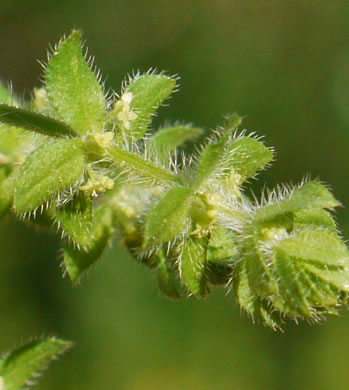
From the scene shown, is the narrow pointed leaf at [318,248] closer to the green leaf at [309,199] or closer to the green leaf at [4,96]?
the green leaf at [309,199]

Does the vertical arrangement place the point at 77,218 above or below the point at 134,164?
below

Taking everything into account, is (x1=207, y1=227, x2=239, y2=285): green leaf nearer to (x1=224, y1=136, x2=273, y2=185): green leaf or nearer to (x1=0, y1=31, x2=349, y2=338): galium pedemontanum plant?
(x1=0, y1=31, x2=349, y2=338): galium pedemontanum plant

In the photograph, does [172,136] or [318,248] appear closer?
[318,248]

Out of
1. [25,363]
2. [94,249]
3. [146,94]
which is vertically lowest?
[25,363]

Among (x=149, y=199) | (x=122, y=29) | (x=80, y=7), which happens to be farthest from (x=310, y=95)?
(x=149, y=199)

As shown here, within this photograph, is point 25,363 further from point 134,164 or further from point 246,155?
point 246,155

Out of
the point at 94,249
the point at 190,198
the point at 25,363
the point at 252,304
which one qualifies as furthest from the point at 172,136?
the point at 25,363

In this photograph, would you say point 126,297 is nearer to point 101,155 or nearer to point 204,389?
point 204,389
